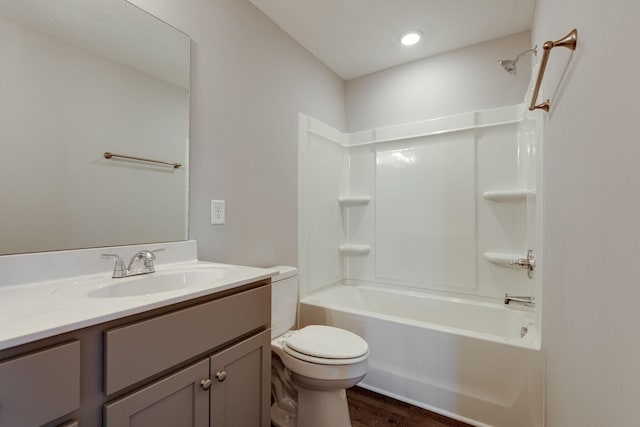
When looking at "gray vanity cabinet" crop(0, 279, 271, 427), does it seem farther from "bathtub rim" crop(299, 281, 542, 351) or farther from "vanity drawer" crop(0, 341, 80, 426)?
"bathtub rim" crop(299, 281, 542, 351)

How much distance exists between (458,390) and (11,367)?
1.85m

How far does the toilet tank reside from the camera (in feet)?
5.40

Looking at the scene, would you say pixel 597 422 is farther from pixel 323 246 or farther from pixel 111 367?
pixel 323 246

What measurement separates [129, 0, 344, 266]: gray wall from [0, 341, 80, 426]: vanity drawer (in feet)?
2.74

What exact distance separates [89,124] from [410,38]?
2052mm

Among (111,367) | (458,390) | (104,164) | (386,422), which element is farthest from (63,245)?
(458,390)

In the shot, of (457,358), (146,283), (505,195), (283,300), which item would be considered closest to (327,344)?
(283,300)

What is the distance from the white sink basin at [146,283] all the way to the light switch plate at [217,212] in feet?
1.04

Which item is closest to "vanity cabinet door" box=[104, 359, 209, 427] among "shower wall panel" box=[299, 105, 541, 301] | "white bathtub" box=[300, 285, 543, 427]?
"white bathtub" box=[300, 285, 543, 427]

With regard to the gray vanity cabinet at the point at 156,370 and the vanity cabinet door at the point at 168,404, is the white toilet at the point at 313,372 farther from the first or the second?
the vanity cabinet door at the point at 168,404

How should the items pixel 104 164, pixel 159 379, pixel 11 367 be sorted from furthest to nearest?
pixel 104 164
pixel 159 379
pixel 11 367

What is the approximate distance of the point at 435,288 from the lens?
229cm

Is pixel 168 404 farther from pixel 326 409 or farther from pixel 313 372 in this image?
pixel 326 409

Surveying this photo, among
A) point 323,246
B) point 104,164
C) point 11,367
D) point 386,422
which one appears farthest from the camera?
point 323,246
